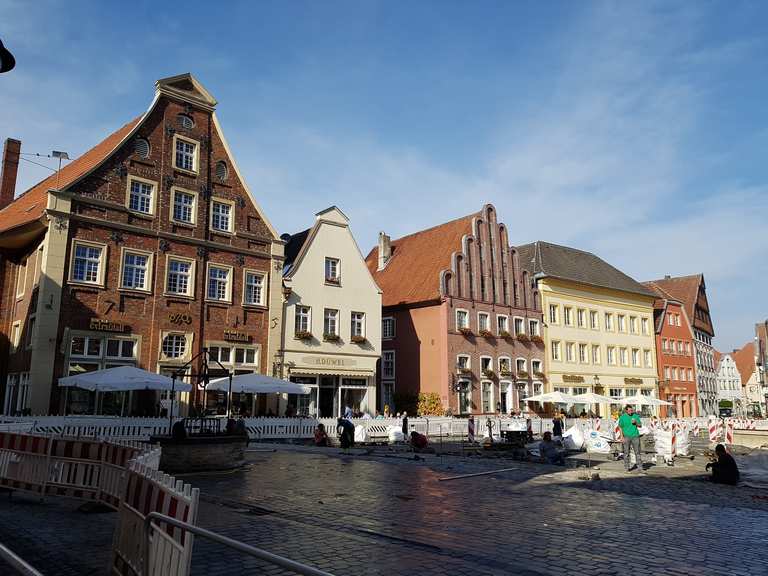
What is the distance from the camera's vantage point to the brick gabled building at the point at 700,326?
63.3 meters

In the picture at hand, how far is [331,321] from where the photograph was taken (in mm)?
34531

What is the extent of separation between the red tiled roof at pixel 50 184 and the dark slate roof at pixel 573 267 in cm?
2992

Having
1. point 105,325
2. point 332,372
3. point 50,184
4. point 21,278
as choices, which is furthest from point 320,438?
point 50,184

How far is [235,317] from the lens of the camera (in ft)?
99.4

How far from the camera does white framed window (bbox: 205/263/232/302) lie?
98.4ft

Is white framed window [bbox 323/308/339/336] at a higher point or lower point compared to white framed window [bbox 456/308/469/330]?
lower

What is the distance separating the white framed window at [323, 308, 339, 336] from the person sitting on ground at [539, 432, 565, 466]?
54.0 feet

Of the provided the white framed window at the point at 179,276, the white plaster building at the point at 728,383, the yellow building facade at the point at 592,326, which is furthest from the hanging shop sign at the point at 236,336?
the white plaster building at the point at 728,383

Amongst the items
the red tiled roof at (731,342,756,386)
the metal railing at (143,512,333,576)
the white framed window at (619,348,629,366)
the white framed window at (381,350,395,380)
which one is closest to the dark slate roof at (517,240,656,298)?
the white framed window at (619,348,629,366)

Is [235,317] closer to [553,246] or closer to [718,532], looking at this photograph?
[718,532]

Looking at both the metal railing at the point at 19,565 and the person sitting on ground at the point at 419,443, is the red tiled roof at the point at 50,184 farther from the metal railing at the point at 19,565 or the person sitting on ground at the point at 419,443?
the metal railing at the point at 19,565

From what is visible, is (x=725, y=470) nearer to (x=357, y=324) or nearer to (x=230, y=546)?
(x=230, y=546)

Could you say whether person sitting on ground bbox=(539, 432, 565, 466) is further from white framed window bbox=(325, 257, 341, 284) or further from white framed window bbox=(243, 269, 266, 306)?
white framed window bbox=(325, 257, 341, 284)

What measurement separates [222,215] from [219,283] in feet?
11.6
